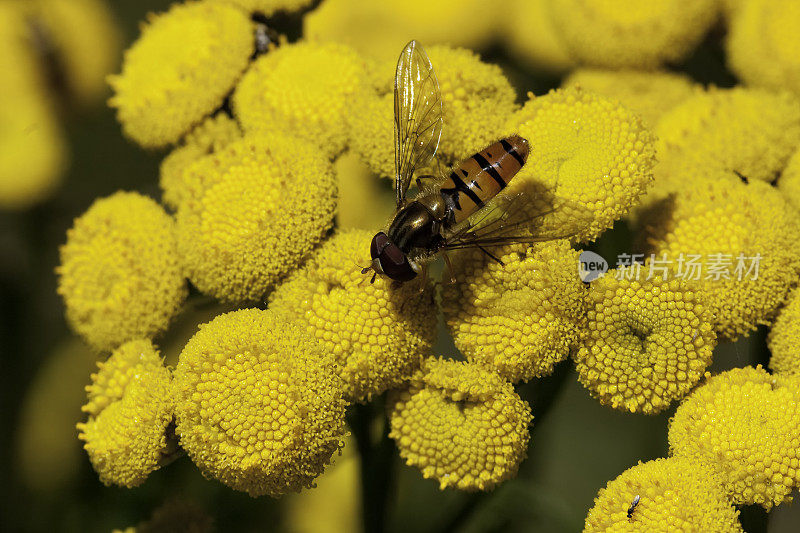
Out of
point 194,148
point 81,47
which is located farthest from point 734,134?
point 81,47

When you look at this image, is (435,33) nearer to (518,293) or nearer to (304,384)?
(518,293)

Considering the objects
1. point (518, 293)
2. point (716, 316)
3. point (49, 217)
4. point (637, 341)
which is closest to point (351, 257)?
point (518, 293)

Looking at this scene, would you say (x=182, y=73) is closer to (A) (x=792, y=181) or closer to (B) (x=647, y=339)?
(B) (x=647, y=339)

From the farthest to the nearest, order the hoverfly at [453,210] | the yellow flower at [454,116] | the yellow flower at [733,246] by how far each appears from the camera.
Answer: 1. the yellow flower at [454,116]
2. the yellow flower at [733,246]
3. the hoverfly at [453,210]

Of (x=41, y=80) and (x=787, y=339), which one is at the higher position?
(x=41, y=80)

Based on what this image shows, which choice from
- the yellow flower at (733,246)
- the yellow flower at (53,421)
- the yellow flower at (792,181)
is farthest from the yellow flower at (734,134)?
the yellow flower at (53,421)

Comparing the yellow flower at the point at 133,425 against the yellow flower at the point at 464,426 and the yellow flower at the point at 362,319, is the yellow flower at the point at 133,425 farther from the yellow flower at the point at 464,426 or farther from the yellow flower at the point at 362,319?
the yellow flower at the point at 464,426

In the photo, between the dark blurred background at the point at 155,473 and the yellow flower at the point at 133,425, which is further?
the dark blurred background at the point at 155,473

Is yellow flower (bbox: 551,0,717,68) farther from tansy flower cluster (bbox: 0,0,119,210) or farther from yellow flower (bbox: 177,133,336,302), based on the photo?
tansy flower cluster (bbox: 0,0,119,210)
